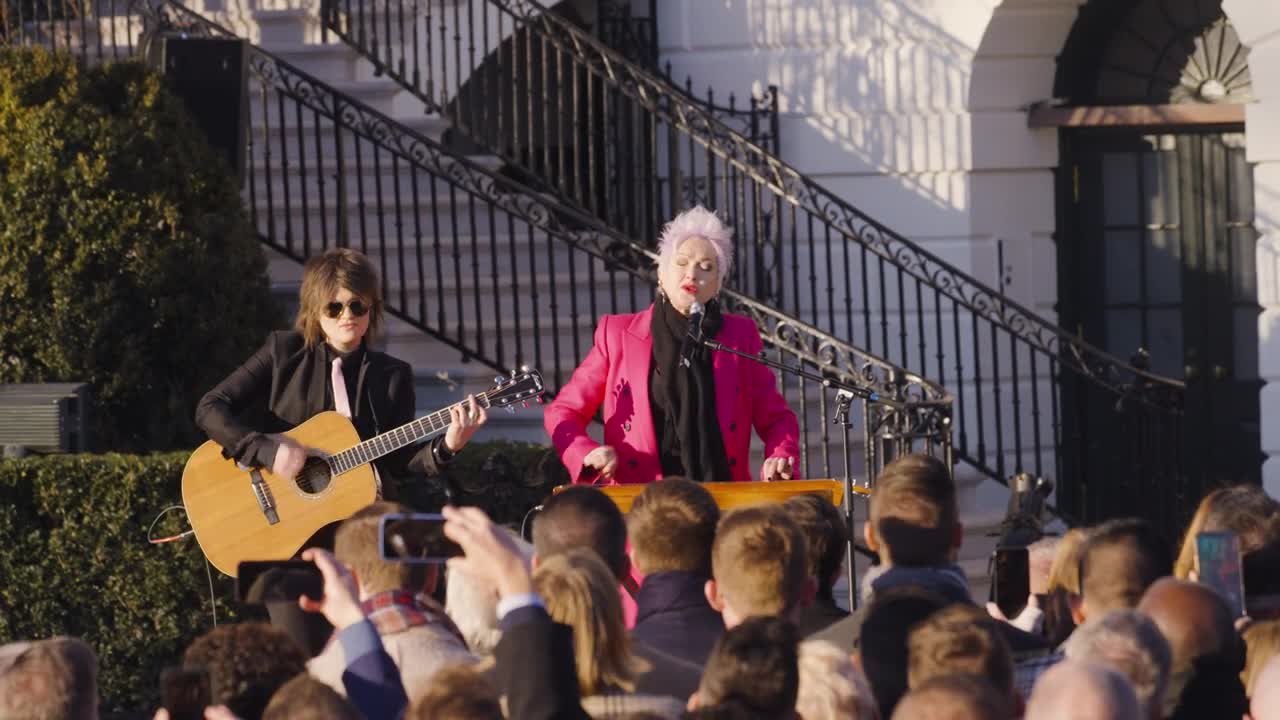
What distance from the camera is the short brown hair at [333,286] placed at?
639cm

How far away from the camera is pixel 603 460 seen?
20.6 feet

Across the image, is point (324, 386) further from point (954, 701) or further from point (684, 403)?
point (954, 701)

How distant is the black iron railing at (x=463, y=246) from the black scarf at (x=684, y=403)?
2506mm

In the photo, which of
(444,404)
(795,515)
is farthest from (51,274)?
(795,515)

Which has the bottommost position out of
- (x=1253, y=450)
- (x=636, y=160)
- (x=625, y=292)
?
(x=1253, y=450)

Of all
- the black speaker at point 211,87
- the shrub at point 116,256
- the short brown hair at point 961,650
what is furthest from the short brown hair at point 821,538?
the black speaker at point 211,87

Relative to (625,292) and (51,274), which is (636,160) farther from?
(51,274)

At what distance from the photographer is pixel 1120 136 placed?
12422 millimetres

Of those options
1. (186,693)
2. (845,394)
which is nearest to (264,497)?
(845,394)

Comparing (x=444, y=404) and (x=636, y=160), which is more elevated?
(x=636, y=160)

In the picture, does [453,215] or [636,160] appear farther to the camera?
[636,160]

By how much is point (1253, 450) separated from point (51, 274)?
708 cm

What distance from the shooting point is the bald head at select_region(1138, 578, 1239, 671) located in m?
4.11

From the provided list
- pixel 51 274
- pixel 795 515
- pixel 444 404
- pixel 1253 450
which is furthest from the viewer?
pixel 1253 450
